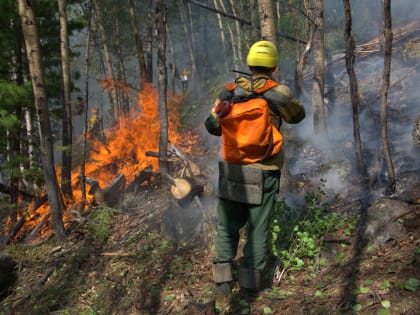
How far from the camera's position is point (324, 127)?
8227mm

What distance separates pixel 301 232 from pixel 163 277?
72.5 inches

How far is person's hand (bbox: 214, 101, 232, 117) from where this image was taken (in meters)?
3.53

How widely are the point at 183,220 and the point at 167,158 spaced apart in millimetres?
2877

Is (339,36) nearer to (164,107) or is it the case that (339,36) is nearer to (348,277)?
(164,107)

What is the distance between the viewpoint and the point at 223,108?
3.53 metres

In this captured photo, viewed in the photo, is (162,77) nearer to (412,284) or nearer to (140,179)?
(140,179)

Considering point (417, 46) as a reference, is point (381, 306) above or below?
below

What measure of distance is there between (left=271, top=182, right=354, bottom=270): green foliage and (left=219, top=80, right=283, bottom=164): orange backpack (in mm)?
1082

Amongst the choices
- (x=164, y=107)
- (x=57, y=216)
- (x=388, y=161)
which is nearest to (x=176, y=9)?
(x=164, y=107)

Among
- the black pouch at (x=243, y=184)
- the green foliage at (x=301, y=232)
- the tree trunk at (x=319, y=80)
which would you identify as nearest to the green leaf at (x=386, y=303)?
the green foliage at (x=301, y=232)

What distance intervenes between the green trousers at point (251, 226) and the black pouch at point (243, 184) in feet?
0.31

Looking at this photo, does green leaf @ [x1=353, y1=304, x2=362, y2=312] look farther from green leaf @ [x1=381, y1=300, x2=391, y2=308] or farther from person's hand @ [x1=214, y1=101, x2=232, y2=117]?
person's hand @ [x1=214, y1=101, x2=232, y2=117]

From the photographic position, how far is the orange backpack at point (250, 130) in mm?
3434

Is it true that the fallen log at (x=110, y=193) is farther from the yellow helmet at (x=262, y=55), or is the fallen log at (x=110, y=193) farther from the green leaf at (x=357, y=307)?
the green leaf at (x=357, y=307)
